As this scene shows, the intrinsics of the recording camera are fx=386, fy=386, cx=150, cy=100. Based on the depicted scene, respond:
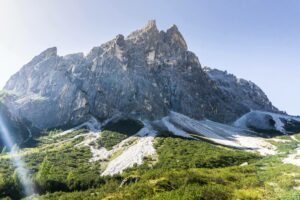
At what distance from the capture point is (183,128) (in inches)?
7347

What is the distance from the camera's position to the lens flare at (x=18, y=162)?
323 feet

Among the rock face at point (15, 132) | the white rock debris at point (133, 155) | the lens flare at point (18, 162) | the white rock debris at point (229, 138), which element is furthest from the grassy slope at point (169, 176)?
the rock face at point (15, 132)

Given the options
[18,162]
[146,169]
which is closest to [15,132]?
[18,162]

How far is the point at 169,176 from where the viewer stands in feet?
298

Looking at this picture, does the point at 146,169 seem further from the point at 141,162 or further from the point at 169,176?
the point at 169,176

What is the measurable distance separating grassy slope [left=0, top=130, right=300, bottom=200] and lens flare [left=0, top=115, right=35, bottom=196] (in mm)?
2007

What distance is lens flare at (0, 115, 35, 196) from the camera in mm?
98550

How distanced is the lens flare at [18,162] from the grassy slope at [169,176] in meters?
2.01

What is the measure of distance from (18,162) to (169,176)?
211 ft

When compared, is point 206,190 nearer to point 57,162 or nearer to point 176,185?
point 176,185

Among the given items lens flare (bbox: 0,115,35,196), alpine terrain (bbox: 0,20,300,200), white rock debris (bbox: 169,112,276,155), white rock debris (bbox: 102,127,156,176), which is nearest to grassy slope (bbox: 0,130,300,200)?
alpine terrain (bbox: 0,20,300,200)

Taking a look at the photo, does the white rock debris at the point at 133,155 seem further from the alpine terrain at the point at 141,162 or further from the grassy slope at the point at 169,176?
the grassy slope at the point at 169,176

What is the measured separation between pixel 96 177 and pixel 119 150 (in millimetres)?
35477

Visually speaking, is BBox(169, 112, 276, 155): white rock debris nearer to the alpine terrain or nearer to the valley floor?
the alpine terrain
